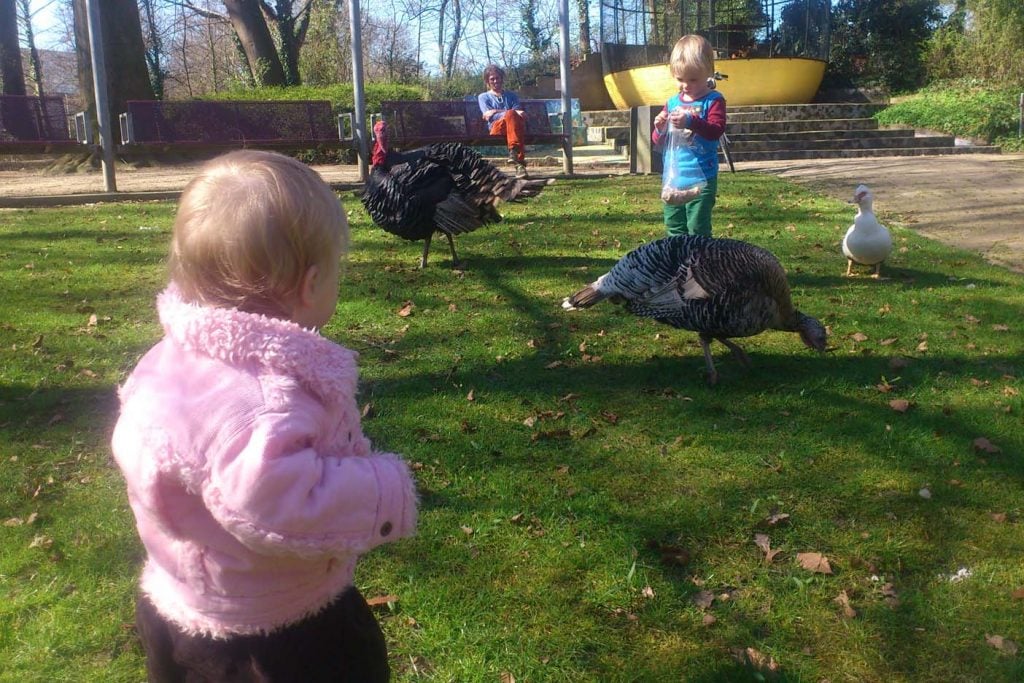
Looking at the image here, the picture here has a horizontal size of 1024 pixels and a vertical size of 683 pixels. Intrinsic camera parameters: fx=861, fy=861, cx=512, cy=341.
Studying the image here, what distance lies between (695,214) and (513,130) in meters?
8.56

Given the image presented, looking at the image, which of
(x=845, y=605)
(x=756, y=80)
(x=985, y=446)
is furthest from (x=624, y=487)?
(x=756, y=80)

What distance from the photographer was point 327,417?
157 centimetres

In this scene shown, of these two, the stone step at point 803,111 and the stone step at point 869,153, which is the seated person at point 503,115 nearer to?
the stone step at point 869,153

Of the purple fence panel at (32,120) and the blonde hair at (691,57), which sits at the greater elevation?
the purple fence panel at (32,120)

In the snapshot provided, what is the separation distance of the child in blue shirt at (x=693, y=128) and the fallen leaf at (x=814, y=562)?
11.9 feet

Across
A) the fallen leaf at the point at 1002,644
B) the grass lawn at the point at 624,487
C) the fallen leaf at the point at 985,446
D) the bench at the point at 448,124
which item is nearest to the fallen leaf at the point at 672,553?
the grass lawn at the point at 624,487

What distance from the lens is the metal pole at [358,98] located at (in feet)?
46.2

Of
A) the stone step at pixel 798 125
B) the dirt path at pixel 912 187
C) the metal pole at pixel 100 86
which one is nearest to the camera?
the dirt path at pixel 912 187

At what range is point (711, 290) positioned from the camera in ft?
15.7

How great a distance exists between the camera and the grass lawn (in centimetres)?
280

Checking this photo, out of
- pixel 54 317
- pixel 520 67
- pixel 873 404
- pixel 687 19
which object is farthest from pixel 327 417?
pixel 520 67

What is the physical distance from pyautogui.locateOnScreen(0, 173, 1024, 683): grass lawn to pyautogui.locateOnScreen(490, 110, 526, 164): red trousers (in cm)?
803

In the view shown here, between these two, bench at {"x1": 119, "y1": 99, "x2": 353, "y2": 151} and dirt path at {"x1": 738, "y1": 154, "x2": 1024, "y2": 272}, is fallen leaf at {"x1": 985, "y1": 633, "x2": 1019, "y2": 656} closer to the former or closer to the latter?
dirt path at {"x1": 738, "y1": 154, "x2": 1024, "y2": 272}

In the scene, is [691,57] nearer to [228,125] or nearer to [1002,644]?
[1002,644]
